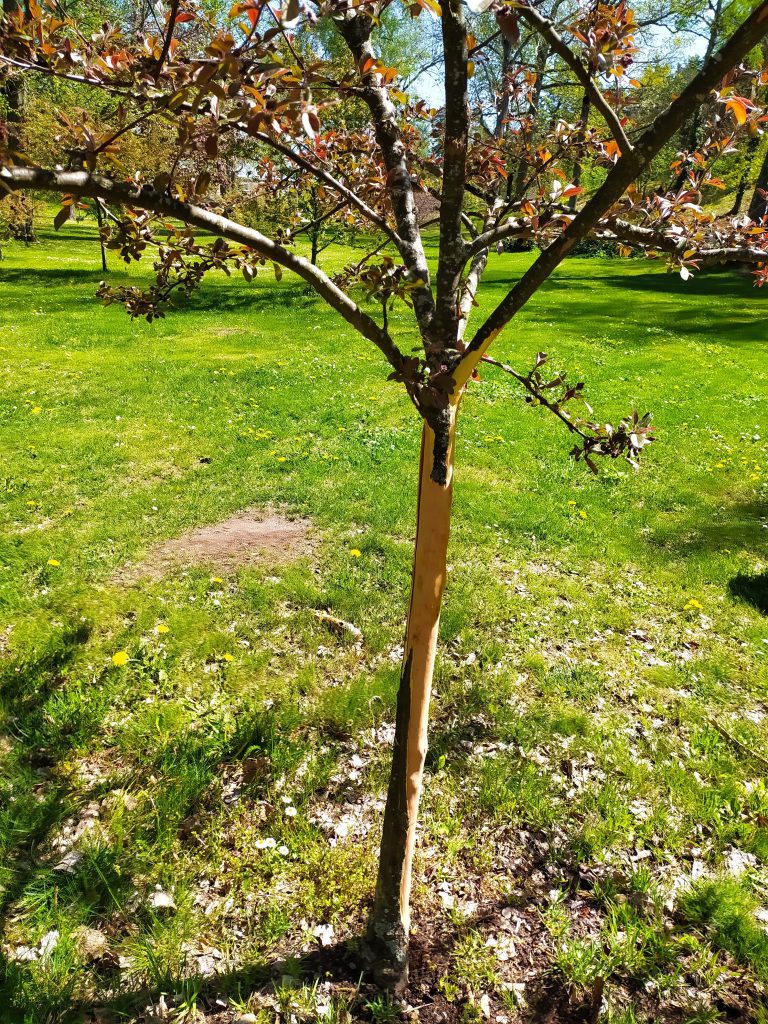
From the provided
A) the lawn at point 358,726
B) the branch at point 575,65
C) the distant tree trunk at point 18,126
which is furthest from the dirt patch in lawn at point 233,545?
the distant tree trunk at point 18,126

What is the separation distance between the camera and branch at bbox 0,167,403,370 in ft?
4.13

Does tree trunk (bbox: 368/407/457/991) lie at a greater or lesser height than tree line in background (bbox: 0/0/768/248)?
lesser

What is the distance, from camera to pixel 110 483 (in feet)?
19.5

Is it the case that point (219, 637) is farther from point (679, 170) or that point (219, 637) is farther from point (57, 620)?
point (679, 170)

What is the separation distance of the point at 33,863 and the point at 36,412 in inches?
240

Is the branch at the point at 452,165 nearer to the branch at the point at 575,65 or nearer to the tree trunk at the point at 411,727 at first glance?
the branch at the point at 575,65

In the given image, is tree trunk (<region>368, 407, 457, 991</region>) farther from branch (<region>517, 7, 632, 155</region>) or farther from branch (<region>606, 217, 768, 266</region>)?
branch (<region>517, 7, 632, 155</region>)

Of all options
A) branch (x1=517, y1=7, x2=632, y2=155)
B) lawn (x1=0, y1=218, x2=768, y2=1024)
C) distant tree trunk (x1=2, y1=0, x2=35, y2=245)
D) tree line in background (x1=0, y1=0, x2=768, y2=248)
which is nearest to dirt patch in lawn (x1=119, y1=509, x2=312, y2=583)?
lawn (x1=0, y1=218, x2=768, y2=1024)

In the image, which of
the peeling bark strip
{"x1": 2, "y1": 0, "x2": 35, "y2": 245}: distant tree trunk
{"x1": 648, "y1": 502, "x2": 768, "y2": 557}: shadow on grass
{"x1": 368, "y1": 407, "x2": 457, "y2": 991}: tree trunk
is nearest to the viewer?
{"x1": 368, "y1": 407, "x2": 457, "y2": 991}: tree trunk

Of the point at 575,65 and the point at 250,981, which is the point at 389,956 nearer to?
the point at 250,981

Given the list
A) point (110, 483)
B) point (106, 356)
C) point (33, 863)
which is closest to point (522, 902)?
point (33, 863)

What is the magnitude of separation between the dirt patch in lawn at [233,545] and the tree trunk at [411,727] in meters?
2.88

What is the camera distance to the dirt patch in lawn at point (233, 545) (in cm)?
478

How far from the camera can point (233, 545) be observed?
5.11 metres
